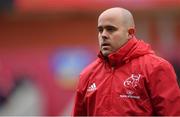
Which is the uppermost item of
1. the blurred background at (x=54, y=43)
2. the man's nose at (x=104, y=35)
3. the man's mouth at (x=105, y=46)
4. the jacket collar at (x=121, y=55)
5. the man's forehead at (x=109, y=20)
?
the man's forehead at (x=109, y=20)

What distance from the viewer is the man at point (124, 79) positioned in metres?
4.44

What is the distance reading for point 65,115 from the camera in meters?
9.85

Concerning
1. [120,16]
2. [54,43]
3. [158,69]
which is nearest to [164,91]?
[158,69]

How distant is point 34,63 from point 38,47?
4.43ft

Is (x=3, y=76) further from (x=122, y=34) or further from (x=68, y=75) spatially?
(x=122, y=34)

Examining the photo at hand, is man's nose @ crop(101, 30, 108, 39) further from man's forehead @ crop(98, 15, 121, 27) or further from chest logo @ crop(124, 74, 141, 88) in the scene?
chest logo @ crop(124, 74, 141, 88)

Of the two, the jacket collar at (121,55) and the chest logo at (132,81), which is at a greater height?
the jacket collar at (121,55)

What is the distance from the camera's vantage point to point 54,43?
11.9 meters

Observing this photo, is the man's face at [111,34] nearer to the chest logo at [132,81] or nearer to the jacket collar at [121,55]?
the jacket collar at [121,55]

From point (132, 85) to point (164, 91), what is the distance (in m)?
0.20

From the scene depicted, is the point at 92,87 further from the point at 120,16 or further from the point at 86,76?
the point at 120,16

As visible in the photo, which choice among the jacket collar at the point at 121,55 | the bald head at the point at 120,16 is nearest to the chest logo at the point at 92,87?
the jacket collar at the point at 121,55

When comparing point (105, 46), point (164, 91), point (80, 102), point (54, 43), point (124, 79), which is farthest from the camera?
point (54, 43)

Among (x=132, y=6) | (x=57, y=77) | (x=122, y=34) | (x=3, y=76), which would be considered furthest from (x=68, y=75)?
(x=122, y=34)
